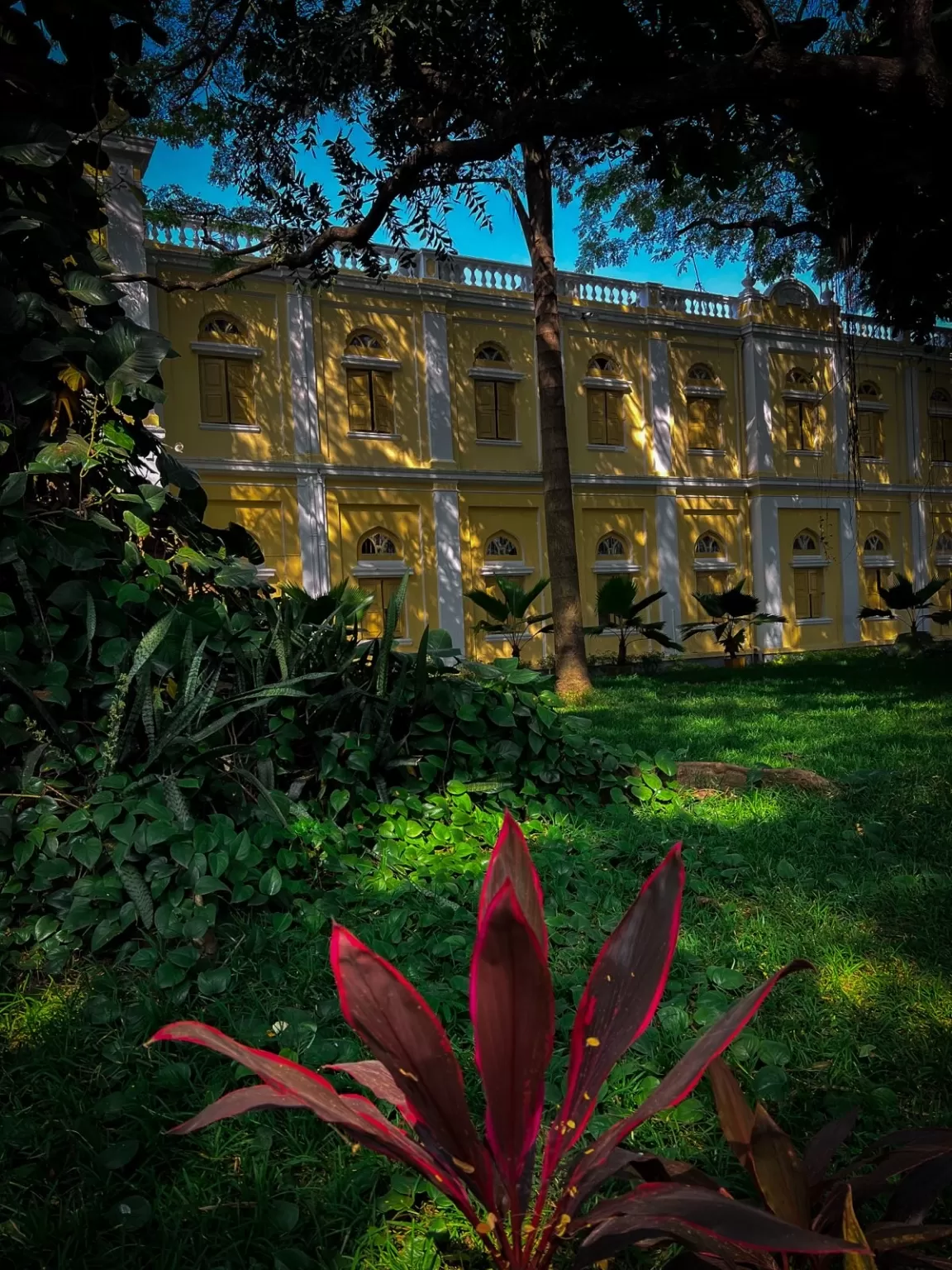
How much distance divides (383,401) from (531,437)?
3.02 m

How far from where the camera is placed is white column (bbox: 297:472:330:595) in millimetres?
14633

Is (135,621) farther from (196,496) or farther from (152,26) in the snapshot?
(152,26)

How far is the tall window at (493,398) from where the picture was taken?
16.2 meters

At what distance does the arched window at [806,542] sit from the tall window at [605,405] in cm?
491

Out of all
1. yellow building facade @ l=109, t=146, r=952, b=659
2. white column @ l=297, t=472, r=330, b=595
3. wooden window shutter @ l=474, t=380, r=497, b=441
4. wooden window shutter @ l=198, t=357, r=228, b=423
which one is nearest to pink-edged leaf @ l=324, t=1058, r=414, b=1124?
yellow building facade @ l=109, t=146, r=952, b=659

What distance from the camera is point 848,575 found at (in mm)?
19500

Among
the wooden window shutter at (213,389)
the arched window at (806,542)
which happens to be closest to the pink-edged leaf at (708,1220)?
the wooden window shutter at (213,389)

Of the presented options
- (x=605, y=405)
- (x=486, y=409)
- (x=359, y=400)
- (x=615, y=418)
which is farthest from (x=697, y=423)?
(x=359, y=400)

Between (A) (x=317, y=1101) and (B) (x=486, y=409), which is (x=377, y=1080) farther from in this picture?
(B) (x=486, y=409)

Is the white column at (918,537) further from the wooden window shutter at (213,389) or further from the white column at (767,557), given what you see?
the wooden window shutter at (213,389)

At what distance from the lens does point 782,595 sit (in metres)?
18.8

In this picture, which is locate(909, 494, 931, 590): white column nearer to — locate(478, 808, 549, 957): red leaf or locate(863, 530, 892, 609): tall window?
locate(863, 530, 892, 609): tall window

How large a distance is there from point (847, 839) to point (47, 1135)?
259 cm

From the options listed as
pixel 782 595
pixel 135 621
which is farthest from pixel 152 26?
pixel 782 595
